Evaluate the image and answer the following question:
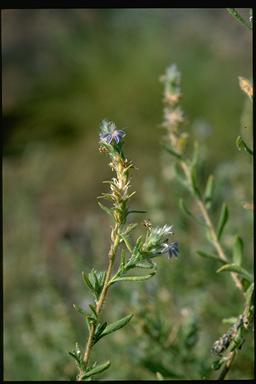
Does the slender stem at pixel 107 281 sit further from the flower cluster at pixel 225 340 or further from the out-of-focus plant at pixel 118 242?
the flower cluster at pixel 225 340

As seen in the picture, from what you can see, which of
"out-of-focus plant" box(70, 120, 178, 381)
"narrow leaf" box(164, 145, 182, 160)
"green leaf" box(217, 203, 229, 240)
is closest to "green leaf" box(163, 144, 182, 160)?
"narrow leaf" box(164, 145, 182, 160)

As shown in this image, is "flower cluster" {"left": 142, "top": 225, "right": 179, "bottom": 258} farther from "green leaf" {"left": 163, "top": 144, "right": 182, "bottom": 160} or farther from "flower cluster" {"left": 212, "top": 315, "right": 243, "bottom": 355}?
"green leaf" {"left": 163, "top": 144, "right": 182, "bottom": 160}

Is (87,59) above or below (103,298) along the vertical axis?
above

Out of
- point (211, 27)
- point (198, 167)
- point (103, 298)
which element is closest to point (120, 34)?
point (211, 27)

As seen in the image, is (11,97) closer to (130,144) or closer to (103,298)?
(130,144)

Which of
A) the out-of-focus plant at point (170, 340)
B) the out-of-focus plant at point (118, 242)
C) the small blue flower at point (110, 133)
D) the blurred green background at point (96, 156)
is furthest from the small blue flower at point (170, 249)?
the blurred green background at point (96, 156)

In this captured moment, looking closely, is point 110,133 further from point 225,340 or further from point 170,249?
point 225,340

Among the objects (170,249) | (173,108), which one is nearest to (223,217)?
(173,108)
